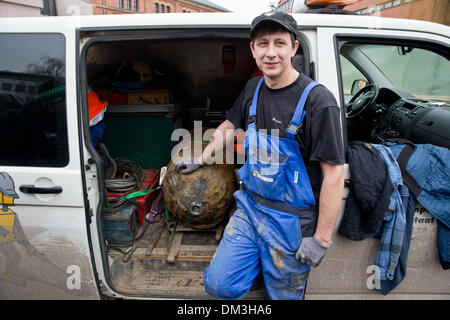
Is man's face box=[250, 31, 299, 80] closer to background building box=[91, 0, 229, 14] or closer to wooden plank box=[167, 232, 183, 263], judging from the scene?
wooden plank box=[167, 232, 183, 263]

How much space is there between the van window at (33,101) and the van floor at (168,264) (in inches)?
37.7

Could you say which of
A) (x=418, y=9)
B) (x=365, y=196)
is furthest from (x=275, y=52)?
(x=418, y=9)

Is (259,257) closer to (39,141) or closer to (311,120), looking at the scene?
(311,120)

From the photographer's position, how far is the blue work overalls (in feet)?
4.74

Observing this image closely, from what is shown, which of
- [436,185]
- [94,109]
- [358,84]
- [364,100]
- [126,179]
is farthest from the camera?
[358,84]

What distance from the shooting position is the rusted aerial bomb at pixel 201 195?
2234mm

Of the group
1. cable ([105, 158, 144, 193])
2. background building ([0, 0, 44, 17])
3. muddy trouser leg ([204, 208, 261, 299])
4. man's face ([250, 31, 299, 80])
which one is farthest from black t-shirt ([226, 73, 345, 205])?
background building ([0, 0, 44, 17])

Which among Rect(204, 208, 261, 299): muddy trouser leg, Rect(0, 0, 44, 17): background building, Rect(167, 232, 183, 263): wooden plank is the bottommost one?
Rect(167, 232, 183, 263): wooden plank

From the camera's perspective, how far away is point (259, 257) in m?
1.69

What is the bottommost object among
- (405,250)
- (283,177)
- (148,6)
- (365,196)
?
(405,250)

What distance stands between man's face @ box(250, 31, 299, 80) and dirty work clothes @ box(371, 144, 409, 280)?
2.53ft

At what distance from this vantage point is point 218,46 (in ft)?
11.0

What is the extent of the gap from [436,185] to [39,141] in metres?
2.28

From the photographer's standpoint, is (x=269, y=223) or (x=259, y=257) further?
(x=259, y=257)
